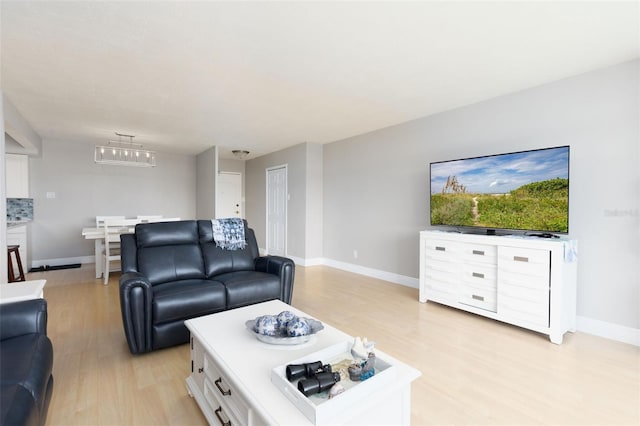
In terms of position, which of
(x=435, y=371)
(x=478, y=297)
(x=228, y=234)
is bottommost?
(x=435, y=371)

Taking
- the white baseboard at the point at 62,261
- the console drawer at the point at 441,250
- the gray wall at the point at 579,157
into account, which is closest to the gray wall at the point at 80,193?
the white baseboard at the point at 62,261

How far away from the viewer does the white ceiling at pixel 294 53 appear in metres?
1.98

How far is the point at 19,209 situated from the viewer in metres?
5.50

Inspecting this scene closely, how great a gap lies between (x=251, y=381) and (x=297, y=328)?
0.38m

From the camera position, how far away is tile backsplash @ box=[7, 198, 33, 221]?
17.7ft

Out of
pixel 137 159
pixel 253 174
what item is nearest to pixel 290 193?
pixel 253 174

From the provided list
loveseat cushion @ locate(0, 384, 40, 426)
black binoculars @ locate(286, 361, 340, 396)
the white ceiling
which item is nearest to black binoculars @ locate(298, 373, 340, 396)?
black binoculars @ locate(286, 361, 340, 396)

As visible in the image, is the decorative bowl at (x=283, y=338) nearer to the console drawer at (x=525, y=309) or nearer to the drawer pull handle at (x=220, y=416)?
the drawer pull handle at (x=220, y=416)

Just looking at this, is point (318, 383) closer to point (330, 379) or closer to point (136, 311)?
point (330, 379)

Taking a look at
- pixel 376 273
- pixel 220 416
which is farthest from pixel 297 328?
pixel 376 273

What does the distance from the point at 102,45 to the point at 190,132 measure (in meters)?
2.85

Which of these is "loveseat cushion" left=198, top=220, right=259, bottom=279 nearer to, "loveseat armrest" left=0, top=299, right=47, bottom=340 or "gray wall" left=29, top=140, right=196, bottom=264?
"loveseat armrest" left=0, top=299, right=47, bottom=340

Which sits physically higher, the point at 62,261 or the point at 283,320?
the point at 283,320

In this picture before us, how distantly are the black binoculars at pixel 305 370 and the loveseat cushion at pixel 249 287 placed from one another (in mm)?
1606
